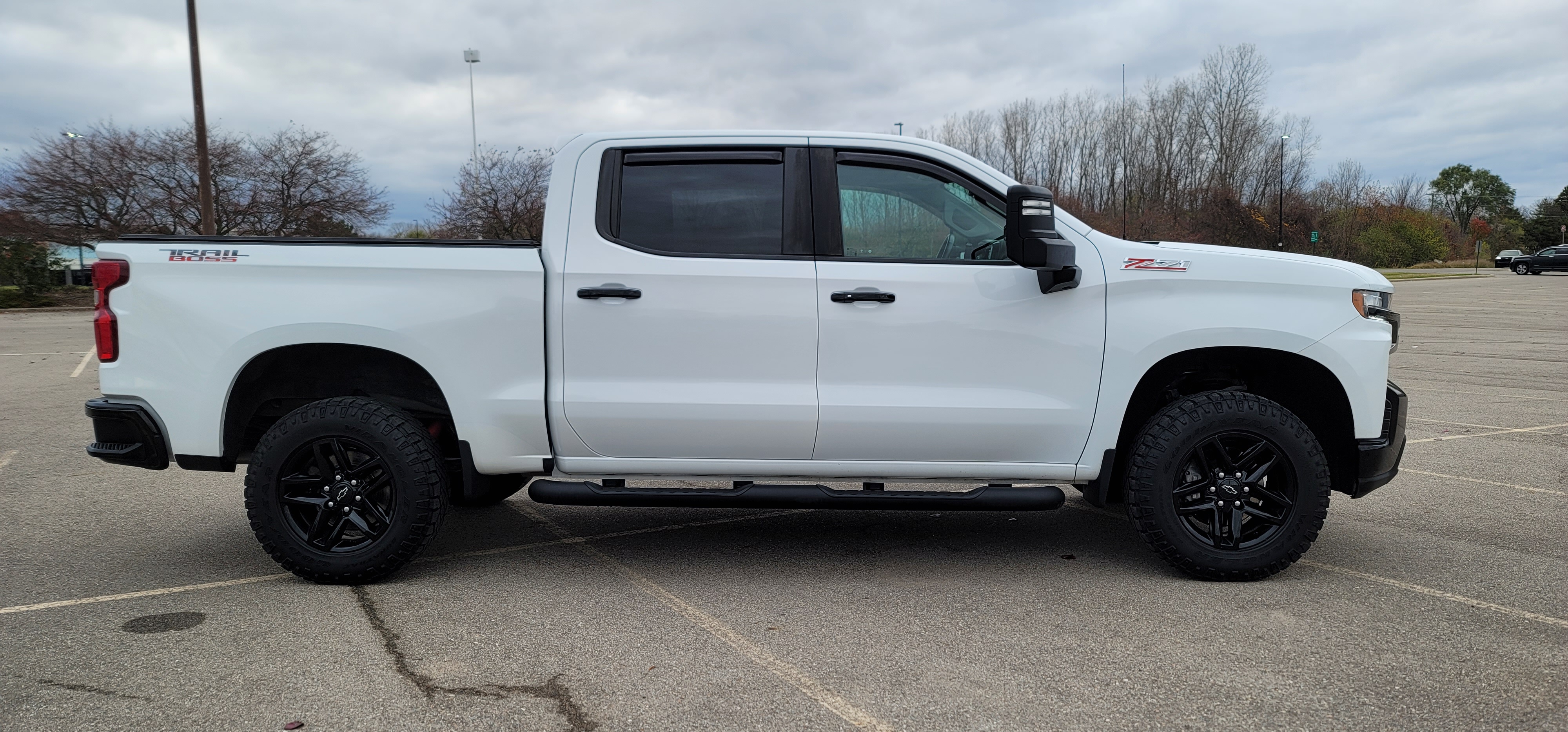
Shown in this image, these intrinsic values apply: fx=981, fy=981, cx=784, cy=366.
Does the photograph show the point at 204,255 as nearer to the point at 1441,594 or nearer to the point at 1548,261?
the point at 1441,594

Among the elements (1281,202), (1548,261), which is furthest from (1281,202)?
(1548,261)

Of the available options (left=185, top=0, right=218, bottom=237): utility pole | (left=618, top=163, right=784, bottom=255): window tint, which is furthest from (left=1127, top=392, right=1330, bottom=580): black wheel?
(left=185, top=0, right=218, bottom=237): utility pole

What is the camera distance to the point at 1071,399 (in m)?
4.20

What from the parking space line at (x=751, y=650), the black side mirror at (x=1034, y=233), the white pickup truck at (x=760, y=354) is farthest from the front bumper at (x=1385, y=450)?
the parking space line at (x=751, y=650)

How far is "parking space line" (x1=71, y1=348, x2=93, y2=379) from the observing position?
38.7ft

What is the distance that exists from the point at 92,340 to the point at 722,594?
1698cm

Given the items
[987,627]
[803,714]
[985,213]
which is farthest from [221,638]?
[985,213]

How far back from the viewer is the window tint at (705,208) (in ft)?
13.9

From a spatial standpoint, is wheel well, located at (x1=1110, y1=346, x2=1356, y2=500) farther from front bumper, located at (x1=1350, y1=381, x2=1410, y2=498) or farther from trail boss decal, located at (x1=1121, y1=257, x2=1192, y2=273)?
trail boss decal, located at (x1=1121, y1=257, x2=1192, y2=273)

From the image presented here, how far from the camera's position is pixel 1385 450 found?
4277 millimetres

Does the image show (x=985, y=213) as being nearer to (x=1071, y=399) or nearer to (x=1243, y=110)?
(x=1071, y=399)

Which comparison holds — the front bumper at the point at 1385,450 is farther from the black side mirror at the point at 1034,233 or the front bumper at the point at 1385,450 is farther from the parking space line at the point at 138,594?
the parking space line at the point at 138,594

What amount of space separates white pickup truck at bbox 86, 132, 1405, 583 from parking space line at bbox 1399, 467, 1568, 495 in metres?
2.59

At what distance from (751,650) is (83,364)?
43.0 feet
